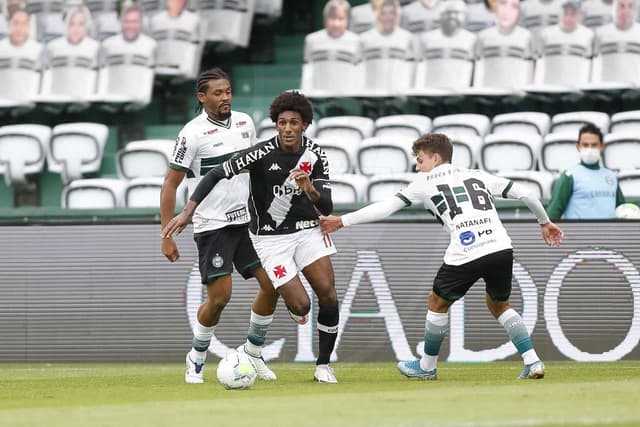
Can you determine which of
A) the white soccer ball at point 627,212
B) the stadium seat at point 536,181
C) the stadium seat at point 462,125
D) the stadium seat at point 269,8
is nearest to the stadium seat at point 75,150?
the stadium seat at point 269,8

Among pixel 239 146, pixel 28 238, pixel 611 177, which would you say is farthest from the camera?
pixel 28 238

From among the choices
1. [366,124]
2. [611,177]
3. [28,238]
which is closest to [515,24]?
[366,124]

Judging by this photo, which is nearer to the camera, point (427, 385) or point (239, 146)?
point (427, 385)

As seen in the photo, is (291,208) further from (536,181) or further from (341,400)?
(536,181)

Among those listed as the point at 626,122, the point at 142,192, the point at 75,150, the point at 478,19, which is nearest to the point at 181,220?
the point at 142,192

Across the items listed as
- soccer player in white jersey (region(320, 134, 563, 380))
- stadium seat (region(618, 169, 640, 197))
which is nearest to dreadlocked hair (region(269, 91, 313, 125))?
soccer player in white jersey (region(320, 134, 563, 380))

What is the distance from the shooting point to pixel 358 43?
63.7 ft

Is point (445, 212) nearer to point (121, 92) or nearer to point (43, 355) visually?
point (43, 355)

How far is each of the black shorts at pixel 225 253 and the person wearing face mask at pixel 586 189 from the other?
141 inches

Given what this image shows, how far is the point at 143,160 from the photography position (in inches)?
704

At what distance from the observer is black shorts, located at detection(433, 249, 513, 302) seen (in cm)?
999

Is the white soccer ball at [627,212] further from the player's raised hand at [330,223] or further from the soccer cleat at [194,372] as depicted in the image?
Answer: the soccer cleat at [194,372]

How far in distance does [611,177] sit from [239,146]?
163 inches

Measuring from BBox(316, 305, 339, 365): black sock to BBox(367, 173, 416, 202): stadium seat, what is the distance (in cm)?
571
